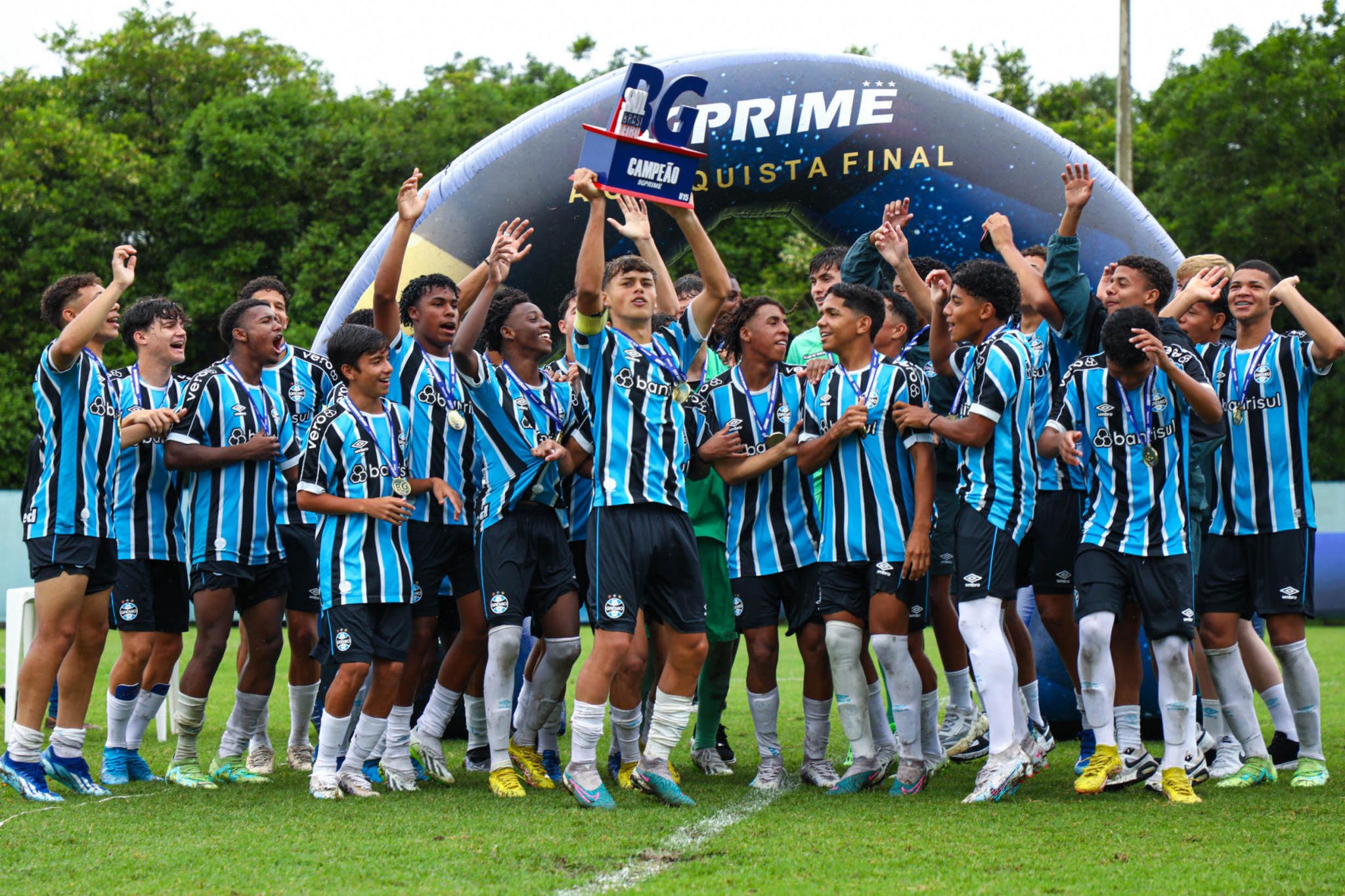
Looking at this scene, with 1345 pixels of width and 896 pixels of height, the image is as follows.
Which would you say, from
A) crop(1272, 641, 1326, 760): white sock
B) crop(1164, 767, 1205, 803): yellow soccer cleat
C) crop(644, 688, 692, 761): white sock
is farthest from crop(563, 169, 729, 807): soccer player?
crop(1272, 641, 1326, 760): white sock

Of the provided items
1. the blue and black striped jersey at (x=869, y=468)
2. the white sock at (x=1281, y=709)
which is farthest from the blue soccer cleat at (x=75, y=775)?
the white sock at (x=1281, y=709)

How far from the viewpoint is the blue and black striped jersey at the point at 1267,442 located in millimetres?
6113

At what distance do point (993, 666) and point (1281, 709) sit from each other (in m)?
1.57

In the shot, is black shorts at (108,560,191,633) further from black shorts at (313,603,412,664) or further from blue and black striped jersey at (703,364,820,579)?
blue and black striped jersey at (703,364,820,579)

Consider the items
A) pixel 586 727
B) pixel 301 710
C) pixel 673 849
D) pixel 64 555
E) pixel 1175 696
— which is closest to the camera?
pixel 673 849

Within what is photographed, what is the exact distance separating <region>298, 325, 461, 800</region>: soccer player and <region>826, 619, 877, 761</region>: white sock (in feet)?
5.50

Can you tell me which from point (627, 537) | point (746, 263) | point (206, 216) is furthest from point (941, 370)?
point (206, 216)

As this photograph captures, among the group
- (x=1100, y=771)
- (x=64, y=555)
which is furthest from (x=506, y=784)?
(x=1100, y=771)

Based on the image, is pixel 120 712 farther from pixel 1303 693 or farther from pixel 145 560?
pixel 1303 693

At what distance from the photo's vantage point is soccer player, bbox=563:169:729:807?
18.1 feet

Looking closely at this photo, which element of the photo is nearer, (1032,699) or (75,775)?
(75,775)

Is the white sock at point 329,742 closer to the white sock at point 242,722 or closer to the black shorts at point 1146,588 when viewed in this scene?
the white sock at point 242,722

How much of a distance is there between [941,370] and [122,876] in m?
3.95

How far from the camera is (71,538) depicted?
5.89 meters
